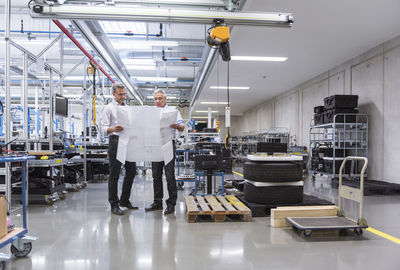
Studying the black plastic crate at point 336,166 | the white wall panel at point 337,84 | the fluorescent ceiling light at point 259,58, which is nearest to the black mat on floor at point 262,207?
the black plastic crate at point 336,166

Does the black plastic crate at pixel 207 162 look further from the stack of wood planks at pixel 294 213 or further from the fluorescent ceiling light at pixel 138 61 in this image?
the fluorescent ceiling light at pixel 138 61

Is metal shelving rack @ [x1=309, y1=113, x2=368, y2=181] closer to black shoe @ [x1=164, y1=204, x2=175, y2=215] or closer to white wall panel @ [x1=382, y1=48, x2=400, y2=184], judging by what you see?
white wall panel @ [x1=382, y1=48, x2=400, y2=184]

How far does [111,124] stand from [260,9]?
342 centimetres

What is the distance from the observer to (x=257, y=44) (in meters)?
6.72

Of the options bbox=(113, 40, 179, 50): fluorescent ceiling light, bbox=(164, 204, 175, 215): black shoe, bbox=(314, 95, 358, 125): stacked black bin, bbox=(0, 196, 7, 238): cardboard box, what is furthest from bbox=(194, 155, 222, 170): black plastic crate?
bbox=(113, 40, 179, 50): fluorescent ceiling light

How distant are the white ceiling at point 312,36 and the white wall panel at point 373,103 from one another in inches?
20.5

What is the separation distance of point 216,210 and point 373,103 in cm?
576

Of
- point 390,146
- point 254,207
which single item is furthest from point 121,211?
point 390,146

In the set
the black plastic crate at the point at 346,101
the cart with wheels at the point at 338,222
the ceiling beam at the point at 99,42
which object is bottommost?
the cart with wheels at the point at 338,222

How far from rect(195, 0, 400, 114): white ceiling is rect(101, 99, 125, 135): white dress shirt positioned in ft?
9.42

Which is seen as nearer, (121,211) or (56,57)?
(121,211)

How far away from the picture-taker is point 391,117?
20.8 feet

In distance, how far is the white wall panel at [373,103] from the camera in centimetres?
673

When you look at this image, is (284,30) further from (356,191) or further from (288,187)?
(356,191)
